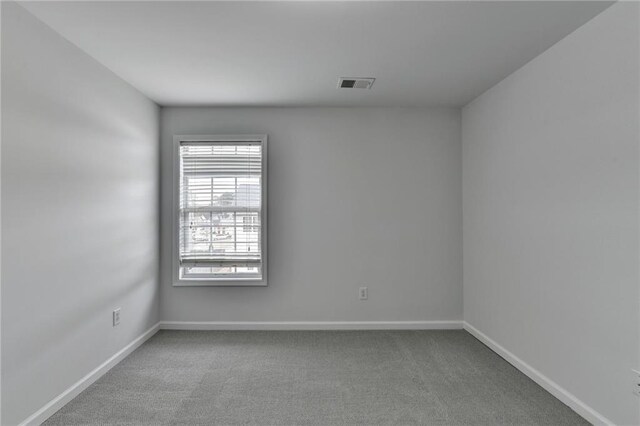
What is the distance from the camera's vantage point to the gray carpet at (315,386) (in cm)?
229

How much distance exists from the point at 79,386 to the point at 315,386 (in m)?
1.66

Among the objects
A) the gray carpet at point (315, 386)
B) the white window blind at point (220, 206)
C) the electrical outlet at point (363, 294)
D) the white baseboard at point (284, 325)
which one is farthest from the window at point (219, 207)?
Result: the electrical outlet at point (363, 294)

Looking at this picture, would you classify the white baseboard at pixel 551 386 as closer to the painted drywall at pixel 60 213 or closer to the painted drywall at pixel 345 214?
the painted drywall at pixel 345 214

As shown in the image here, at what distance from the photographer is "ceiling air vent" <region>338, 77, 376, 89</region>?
3.17m

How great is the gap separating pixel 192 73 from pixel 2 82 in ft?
4.33

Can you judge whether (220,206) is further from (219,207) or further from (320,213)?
(320,213)

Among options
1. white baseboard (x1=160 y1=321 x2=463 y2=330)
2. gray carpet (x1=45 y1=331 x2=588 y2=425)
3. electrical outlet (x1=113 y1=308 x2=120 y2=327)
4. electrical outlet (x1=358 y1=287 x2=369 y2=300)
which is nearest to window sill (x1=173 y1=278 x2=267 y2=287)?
white baseboard (x1=160 y1=321 x2=463 y2=330)

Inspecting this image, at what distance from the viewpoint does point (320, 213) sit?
158 inches

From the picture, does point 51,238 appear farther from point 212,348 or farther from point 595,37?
point 595,37

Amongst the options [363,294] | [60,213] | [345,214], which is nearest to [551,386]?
[363,294]

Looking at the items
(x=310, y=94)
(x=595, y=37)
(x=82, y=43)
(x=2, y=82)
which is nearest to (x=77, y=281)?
(x=2, y=82)

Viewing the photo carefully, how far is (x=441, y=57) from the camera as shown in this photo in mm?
2756

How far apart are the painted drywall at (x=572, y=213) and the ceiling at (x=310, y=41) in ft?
0.84

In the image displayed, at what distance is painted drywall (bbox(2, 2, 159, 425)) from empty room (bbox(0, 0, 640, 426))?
2cm
